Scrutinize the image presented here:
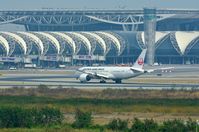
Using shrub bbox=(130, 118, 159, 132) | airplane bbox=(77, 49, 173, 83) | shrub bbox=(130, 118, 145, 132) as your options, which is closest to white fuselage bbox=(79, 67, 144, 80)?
airplane bbox=(77, 49, 173, 83)

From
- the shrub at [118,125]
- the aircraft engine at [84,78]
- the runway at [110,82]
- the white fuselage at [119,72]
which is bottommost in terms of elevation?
the shrub at [118,125]

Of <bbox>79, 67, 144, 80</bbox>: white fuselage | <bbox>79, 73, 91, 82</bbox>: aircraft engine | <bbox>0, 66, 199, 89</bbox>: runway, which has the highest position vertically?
<bbox>79, 67, 144, 80</bbox>: white fuselage

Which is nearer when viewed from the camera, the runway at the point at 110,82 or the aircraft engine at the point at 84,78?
the runway at the point at 110,82

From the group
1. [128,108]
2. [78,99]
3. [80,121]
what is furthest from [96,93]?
[80,121]

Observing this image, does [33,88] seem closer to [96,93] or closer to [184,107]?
[96,93]

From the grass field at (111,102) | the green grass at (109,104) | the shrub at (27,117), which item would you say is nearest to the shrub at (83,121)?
the shrub at (27,117)

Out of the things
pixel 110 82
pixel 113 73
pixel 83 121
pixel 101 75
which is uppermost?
pixel 113 73

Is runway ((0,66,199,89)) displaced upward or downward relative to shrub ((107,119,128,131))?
upward

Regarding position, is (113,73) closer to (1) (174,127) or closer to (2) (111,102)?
(2) (111,102)

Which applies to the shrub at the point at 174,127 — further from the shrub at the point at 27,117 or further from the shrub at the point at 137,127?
the shrub at the point at 27,117

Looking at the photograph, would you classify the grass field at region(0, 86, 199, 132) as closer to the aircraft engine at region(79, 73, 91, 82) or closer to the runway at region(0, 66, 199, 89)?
the runway at region(0, 66, 199, 89)

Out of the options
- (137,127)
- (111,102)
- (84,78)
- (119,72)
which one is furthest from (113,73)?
(137,127)
